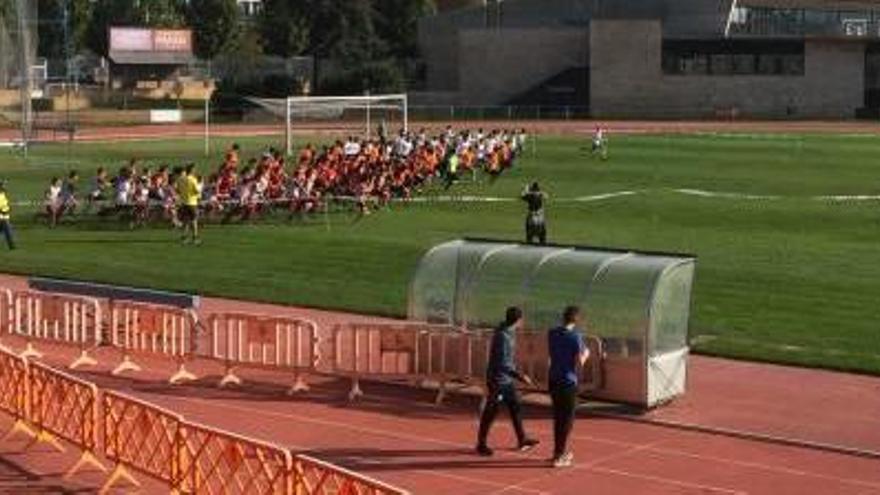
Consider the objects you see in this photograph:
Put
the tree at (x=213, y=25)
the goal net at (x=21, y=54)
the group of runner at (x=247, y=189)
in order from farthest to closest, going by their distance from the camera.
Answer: the tree at (x=213, y=25) < the goal net at (x=21, y=54) < the group of runner at (x=247, y=189)

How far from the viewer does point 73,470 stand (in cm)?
1547

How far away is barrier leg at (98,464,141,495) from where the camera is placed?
1455cm

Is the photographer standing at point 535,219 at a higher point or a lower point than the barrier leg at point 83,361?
higher

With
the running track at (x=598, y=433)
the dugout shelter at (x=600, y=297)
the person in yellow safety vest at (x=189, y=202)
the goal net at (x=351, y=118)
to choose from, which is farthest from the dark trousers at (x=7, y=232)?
the goal net at (x=351, y=118)

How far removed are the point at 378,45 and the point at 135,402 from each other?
333ft

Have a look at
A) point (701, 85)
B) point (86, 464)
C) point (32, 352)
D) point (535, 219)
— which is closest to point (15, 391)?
point (86, 464)

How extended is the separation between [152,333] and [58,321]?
2.08 meters

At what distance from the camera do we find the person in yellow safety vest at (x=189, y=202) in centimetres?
3416

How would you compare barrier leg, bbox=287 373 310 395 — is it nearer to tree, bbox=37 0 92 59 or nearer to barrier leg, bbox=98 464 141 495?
barrier leg, bbox=98 464 141 495

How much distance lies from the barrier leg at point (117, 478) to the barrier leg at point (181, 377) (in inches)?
217

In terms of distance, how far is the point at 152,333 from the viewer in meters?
21.1

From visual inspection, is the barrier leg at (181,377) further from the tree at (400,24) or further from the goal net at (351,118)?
the tree at (400,24)

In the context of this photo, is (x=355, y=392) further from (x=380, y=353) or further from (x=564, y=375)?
(x=564, y=375)

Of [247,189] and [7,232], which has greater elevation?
[247,189]
